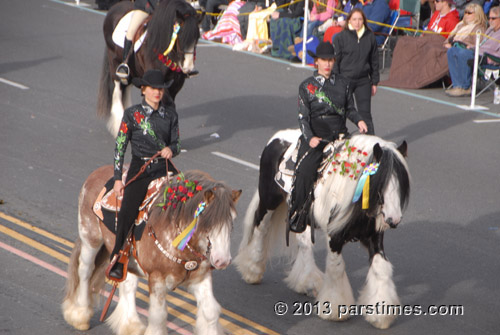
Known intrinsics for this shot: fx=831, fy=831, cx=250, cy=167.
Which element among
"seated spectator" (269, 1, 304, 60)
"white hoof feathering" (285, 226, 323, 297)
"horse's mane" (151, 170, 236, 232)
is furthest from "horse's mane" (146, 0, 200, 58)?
"seated spectator" (269, 1, 304, 60)

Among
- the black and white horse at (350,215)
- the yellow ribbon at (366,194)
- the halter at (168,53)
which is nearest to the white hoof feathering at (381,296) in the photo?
the black and white horse at (350,215)

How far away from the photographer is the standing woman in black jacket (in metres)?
12.5

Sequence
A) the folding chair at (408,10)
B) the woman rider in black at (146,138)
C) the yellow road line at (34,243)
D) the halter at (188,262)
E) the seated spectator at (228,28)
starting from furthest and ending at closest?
the seated spectator at (228,28) < the folding chair at (408,10) < the yellow road line at (34,243) < the woman rider in black at (146,138) < the halter at (188,262)

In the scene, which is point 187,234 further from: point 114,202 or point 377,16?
point 377,16

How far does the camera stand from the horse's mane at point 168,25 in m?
12.7

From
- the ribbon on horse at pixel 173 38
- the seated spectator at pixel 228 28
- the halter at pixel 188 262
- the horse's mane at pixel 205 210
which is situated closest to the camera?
the horse's mane at pixel 205 210

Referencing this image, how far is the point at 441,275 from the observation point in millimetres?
9383

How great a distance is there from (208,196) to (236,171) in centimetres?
584

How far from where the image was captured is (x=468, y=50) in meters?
16.6

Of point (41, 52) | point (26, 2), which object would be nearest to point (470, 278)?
point (41, 52)

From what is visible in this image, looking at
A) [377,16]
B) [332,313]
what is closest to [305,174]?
[332,313]

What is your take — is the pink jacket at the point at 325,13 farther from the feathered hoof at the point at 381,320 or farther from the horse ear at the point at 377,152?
the feathered hoof at the point at 381,320

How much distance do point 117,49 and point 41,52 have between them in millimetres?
5882

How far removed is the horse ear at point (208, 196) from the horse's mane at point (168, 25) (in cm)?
632
